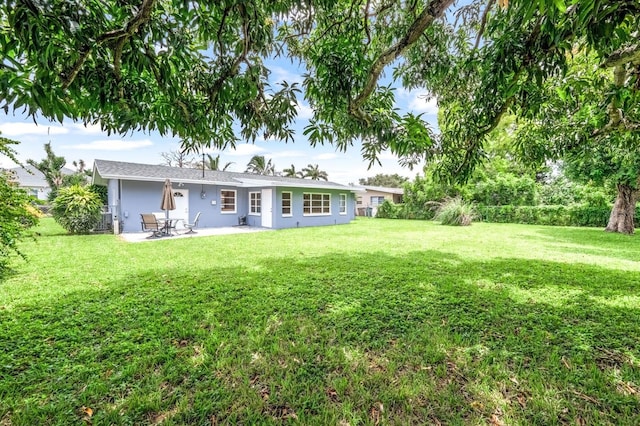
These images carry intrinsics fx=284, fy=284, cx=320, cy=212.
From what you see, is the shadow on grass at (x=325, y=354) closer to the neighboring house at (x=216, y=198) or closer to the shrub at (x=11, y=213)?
the shrub at (x=11, y=213)

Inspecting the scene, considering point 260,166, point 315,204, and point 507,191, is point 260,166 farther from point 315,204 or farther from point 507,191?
point 507,191

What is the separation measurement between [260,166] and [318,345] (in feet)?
123

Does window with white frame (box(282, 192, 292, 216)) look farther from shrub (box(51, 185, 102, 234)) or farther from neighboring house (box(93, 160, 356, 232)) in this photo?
shrub (box(51, 185, 102, 234))

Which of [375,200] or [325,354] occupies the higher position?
[375,200]

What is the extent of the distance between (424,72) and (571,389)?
4.07 m

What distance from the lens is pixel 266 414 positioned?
1.98 meters

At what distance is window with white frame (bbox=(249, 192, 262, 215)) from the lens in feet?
50.6

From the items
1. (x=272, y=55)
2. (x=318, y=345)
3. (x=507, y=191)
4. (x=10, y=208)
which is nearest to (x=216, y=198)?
(x=10, y=208)

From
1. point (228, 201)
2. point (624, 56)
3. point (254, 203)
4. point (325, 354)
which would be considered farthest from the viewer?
point (254, 203)

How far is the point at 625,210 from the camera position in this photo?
1186cm

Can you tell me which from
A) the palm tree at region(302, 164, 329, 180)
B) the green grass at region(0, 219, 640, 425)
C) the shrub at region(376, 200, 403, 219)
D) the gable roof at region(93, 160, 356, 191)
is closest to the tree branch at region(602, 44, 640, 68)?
the green grass at region(0, 219, 640, 425)

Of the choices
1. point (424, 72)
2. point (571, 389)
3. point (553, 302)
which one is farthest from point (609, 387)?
point (424, 72)

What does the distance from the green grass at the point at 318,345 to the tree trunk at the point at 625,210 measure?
9.08 metres

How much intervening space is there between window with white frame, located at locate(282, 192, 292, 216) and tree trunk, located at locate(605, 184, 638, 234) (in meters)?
14.5
